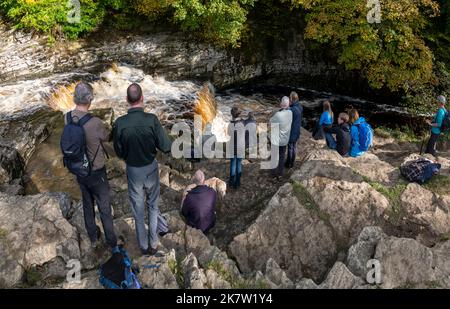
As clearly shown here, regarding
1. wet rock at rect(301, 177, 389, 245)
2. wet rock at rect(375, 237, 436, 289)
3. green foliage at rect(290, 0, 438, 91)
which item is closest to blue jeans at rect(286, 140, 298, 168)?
wet rock at rect(301, 177, 389, 245)

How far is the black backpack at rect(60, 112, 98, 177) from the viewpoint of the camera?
505 centimetres

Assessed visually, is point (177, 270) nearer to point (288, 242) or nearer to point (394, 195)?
point (288, 242)

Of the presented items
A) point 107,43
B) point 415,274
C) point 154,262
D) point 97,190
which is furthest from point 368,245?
point 107,43

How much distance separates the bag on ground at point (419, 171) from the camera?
25.6ft

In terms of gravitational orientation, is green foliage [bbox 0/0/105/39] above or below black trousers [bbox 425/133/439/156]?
above

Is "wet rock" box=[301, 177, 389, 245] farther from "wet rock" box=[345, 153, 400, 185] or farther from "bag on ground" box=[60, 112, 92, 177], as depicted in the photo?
"bag on ground" box=[60, 112, 92, 177]

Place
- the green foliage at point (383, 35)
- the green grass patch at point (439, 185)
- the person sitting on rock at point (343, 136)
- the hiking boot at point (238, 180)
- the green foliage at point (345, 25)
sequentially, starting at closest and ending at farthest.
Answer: the green grass patch at point (439, 185)
the hiking boot at point (238, 180)
the person sitting on rock at point (343, 136)
the green foliage at point (383, 35)
the green foliage at point (345, 25)

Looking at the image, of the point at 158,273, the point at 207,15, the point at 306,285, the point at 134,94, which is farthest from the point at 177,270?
the point at 207,15

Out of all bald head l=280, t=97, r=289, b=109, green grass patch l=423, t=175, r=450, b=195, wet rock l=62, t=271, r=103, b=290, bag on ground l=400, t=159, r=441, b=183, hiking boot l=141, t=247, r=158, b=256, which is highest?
bald head l=280, t=97, r=289, b=109

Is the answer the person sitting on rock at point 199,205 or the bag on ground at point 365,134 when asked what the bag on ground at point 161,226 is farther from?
the bag on ground at point 365,134

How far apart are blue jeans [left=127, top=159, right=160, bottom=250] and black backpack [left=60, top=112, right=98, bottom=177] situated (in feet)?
2.11

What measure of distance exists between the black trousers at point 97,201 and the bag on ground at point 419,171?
6.01 metres

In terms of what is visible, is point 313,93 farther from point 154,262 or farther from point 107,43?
point 154,262

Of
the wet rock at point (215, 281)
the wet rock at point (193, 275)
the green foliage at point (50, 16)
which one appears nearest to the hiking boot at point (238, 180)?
the wet rock at point (193, 275)
